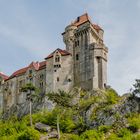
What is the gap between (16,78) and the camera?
4670 inches

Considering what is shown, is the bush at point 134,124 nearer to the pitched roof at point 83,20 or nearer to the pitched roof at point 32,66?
the pitched roof at point 32,66

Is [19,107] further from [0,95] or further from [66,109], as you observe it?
[66,109]

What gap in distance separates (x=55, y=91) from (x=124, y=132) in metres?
25.7

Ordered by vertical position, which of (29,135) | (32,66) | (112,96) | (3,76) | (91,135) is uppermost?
(32,66)

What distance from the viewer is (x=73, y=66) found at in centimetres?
10869

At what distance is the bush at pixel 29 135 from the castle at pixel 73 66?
20.5 meters

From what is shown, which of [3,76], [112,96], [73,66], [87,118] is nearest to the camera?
[87,118]

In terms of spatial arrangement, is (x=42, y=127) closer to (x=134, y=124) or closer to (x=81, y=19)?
(x=134, y=124)

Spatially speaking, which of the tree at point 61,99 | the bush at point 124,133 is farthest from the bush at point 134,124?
the tree at point 61,99

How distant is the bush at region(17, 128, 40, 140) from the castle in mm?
20470

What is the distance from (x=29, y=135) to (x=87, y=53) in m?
29.6

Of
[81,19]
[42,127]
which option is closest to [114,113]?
[42,127]

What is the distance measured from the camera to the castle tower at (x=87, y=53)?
342 feet

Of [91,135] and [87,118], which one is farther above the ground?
[87,118]
